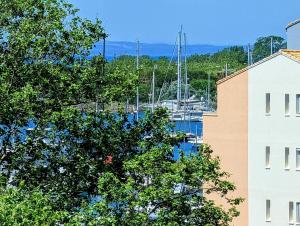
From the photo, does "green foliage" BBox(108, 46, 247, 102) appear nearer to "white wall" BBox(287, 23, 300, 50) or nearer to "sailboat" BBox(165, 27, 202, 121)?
"sailboat" BBox(165, 27, 202, 121)

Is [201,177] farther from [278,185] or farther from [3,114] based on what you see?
[278,185]

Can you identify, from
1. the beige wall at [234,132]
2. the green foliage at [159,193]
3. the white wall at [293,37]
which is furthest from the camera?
the white wall at [293,37]

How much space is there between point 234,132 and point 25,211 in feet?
87.9

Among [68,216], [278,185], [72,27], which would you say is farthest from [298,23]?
[68,216]

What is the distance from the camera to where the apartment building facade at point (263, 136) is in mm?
46594

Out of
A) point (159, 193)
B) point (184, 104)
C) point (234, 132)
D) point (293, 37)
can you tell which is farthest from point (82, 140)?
point (184, 104)

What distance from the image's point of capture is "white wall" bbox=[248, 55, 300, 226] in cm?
4656

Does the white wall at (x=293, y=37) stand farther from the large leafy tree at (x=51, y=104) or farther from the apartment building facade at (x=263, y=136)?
the large leafy tree at (x=51, y=104)

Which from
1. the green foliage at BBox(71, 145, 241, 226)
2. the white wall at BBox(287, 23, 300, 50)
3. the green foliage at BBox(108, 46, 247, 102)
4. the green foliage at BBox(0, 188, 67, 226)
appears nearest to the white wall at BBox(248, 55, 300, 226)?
the white wall at BBox(287, 23, 300, 50)

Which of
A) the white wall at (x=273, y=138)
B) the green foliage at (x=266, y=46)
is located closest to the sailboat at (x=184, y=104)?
the white wall at (x=273, y=138)

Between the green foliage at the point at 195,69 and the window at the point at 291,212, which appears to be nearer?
the window at the point at 291,212

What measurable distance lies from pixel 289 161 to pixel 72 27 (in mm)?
18118

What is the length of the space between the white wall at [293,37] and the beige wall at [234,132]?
16.5ft

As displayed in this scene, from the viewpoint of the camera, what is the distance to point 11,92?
2861 cm
